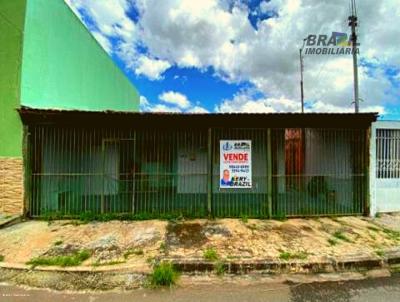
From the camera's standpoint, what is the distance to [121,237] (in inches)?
237

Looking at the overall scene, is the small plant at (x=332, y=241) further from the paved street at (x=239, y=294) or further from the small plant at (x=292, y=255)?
the paved street at (x=239, y=294)

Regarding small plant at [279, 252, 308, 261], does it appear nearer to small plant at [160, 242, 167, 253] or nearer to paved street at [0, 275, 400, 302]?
paved street at [0, 275, 400, 302]

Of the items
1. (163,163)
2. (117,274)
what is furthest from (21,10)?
(117,274)

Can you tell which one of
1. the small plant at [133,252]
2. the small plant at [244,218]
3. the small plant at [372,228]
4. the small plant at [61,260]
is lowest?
the small plant at [61,260]

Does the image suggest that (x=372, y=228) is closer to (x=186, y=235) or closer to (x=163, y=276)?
(x=186, y=235)

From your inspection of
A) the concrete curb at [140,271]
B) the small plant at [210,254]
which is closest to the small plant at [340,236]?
the concrete curb at [140,271]

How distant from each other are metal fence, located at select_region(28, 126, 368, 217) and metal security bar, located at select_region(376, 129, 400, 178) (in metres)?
0.60

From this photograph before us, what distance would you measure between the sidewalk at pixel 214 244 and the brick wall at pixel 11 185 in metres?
0.65

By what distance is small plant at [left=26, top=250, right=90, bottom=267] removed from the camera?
15.6 ft

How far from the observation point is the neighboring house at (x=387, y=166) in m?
8.19

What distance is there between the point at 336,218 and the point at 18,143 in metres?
8.62

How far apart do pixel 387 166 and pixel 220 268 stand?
21.2 feet

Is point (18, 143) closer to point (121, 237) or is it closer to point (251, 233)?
point (121, 237)

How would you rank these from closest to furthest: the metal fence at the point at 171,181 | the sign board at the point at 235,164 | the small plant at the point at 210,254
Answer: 1. the small plant at the point at 210,254
2. the metal fence at the point at 171,181
3. the sign board at the point at 235,164
